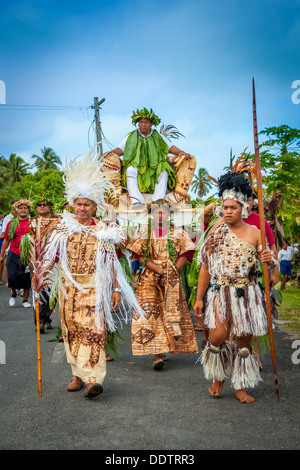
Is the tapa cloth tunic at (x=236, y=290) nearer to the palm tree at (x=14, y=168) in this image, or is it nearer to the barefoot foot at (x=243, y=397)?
the barefoot foot at (x=243, y=397)

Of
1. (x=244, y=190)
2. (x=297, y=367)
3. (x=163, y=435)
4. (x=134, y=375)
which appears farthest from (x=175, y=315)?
(x=163, y=435)

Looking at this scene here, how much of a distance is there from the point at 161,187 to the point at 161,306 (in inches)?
75.8

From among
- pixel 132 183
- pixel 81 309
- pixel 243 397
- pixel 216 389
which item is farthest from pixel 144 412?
pixel 132 183

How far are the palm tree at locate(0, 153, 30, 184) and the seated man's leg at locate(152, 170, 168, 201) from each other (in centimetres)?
5453

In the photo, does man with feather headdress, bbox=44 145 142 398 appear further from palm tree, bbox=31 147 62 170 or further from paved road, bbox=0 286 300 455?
palm tree, bbox=31 147 62 170

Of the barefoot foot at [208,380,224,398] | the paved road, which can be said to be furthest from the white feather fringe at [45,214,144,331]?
the barefoot foot at [208,380,224,398]

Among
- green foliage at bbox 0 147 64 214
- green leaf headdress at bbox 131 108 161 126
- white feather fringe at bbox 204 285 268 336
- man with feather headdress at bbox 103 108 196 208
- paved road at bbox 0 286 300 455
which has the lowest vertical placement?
paved road at bbox 0 286 300 455

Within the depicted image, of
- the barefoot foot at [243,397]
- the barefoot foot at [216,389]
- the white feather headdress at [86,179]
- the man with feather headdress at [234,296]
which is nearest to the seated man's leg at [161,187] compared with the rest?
the white feather headdress at [86,179]

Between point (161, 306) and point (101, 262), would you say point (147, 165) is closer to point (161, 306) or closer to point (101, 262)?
point (161, 306)

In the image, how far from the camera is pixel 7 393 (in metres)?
4.88

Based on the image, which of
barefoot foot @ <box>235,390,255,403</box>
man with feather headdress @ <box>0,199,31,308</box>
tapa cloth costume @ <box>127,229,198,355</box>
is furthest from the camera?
man with feather headdress @ <box>0,199,31,308</box>

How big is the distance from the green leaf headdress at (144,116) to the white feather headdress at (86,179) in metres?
2.11

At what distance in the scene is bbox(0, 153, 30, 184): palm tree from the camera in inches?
2413

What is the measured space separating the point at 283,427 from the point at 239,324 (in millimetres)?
967
